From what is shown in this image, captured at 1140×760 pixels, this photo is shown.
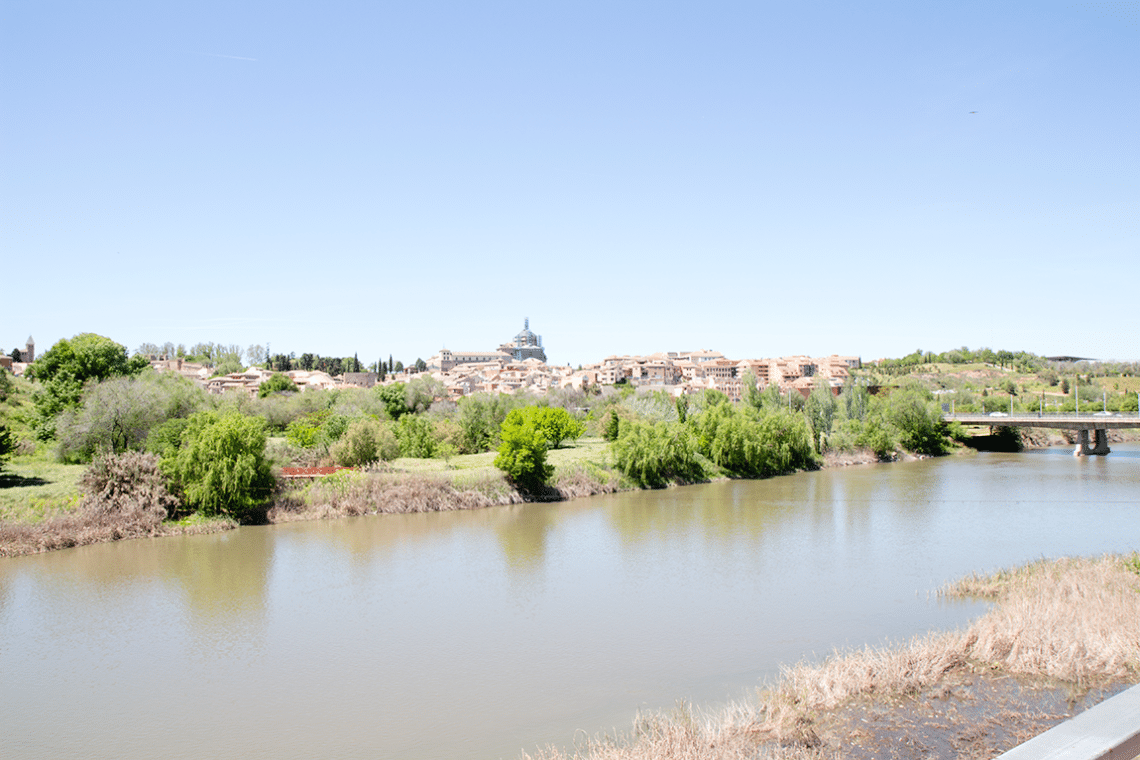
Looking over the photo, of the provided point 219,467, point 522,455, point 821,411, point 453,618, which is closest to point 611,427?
point 821,411

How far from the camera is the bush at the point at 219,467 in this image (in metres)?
25.2

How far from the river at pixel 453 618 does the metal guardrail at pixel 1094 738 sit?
25.2 ft

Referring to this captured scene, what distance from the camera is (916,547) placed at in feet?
70.1

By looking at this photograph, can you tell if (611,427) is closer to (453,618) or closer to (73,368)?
(73,368)

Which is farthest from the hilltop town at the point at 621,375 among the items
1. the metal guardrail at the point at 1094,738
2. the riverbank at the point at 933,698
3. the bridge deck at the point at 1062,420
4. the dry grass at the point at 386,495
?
the metal guardrail at the point at 1094,738

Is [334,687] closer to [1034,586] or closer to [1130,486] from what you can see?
[1034,586]

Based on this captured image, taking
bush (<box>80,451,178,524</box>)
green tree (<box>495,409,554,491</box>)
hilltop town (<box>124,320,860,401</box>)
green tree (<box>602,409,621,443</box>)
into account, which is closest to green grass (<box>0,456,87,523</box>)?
bush (<box>80,451,178,524</box>)

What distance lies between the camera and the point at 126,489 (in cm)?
2436

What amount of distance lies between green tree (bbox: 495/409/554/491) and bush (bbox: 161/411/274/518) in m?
9.67

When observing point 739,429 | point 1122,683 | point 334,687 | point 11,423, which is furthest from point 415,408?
point 1122,683

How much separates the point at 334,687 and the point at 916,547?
1645 cm

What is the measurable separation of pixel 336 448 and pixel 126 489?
9786mm

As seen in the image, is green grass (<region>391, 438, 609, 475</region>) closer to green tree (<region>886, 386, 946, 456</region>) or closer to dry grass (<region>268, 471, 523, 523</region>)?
dry grass (<region>268, 471, 523, 523</region>)

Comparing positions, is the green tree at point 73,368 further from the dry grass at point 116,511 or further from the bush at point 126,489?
the bush at point 126,489
